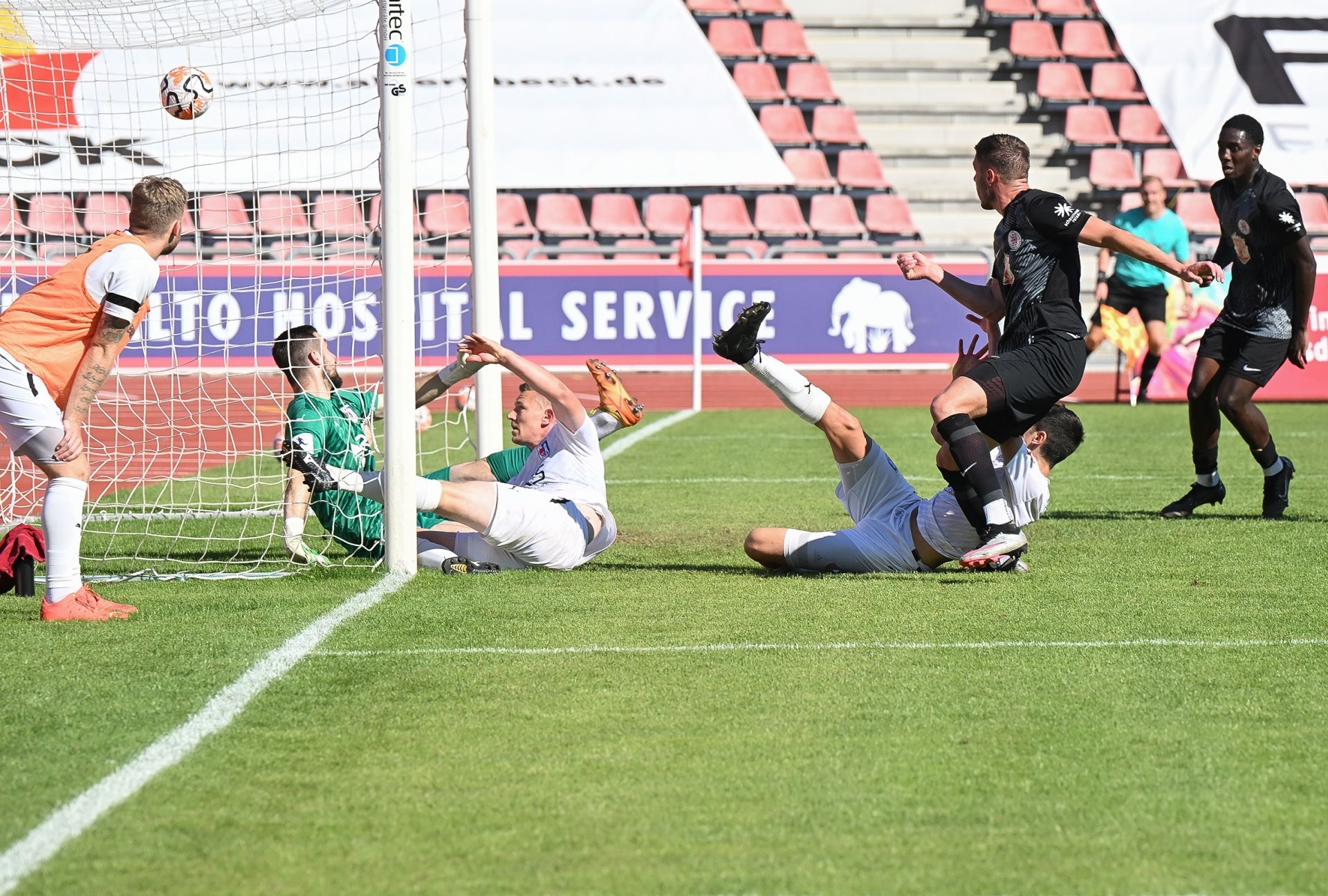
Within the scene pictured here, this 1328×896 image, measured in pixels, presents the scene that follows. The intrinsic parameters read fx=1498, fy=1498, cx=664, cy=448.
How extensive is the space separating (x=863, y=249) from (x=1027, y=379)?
13.3 m

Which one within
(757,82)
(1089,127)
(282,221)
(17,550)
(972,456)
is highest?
(757,82)

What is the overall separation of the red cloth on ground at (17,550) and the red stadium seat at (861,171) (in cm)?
1777

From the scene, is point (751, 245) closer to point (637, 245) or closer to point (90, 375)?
point (637, 245)

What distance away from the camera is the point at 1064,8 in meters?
24.3

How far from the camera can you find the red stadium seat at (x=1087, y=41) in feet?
78.2

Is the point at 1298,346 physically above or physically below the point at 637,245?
below

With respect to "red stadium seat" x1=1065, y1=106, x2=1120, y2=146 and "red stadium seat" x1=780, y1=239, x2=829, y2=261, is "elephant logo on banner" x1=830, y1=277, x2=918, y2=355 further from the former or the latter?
"red stadium seat" x1=1065, y1=106, x2=1120, y2=146

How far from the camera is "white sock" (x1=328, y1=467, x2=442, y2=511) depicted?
6164 millimetres

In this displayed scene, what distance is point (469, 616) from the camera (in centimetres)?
550

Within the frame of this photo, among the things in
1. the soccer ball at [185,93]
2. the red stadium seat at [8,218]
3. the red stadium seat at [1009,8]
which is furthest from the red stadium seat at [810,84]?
the soccer ball at [185,93]

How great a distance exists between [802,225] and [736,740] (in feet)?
61.7

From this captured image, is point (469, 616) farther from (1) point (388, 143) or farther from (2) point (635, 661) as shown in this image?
(1) point (388, 143)

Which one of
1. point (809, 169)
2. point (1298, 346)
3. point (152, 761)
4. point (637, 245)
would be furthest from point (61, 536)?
point (809, 169)

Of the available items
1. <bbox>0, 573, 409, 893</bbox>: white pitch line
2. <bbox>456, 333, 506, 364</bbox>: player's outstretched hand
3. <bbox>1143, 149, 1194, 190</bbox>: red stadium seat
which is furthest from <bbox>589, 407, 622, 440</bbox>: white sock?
<bbox>1143, 149, 1194, 190</bbox>: red stadium seat
